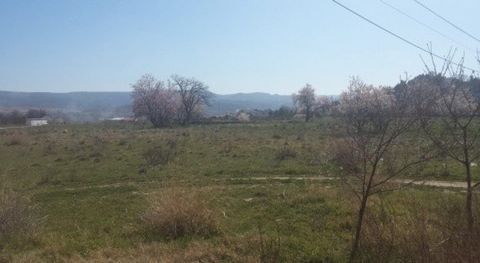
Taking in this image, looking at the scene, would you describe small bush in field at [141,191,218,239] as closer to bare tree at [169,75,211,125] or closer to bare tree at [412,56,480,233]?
bare tree at [412,56,480,233]

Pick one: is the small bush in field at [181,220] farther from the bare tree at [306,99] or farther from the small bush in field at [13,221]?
the bare tree at [306,99]

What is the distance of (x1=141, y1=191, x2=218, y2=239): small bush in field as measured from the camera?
30.9 feet

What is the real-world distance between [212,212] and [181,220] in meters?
0.73

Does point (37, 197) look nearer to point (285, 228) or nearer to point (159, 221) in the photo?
point (159, 221)

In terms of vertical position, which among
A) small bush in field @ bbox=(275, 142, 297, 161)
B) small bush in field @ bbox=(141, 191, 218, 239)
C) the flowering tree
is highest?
the flowering tree

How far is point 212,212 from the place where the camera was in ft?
32.6

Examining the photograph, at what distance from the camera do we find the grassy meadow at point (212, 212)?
7742 mm

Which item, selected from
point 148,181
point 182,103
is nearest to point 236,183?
point 148,181

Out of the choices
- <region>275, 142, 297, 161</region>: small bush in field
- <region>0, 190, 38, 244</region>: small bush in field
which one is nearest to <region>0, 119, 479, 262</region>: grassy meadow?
<region>0, 190, 38, 244</region>: small bush in field

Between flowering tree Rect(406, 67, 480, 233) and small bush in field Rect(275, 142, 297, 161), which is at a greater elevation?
flowering tree Rect(406, 67, 480, 233)

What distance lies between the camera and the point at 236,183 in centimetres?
1794

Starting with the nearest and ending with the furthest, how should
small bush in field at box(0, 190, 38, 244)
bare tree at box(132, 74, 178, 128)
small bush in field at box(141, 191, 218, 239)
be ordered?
1. small bush in field at box(141, 191, 218, 239)
2. small bush in field at box(0, 190, 38, 244)
3. bare tree at box(132, 74, 178, 128)

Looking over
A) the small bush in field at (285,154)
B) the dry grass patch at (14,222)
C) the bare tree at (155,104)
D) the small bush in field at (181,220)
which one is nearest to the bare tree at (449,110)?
the small bush in field at (181,220)

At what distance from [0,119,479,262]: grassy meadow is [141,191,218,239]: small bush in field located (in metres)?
0.02
